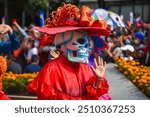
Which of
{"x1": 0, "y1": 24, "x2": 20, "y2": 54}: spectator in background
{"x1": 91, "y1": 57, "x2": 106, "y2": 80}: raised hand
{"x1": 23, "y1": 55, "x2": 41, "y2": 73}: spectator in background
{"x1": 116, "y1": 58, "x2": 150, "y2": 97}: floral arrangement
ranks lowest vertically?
{"x1": 116, "y1": 58, "x2": 150, "y2": 97}: floral arrangement

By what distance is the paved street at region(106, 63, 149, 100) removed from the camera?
8.17 metres

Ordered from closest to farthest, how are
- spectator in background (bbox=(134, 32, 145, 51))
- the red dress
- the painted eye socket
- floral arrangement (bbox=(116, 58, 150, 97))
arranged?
the red dress
the painted eye socket
floral arrangement (bbox=(116, 58, 150, 97))
spectator in background (bbox=(134, 32, 145, 51))

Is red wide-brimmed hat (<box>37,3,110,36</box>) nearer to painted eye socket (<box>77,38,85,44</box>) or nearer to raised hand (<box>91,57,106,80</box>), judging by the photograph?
painted eye socket (<box>77,38,85,44</box>)

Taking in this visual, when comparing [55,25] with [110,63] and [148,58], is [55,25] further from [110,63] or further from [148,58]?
[148,58]

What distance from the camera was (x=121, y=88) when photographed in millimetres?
8727

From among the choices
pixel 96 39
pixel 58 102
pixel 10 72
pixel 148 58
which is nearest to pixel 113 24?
pixel 148 58

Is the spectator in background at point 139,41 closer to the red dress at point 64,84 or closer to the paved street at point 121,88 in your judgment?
the paved street at point 121,88

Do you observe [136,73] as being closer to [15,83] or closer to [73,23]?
[15,83]

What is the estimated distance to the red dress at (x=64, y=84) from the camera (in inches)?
180

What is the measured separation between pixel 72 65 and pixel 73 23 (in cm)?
40

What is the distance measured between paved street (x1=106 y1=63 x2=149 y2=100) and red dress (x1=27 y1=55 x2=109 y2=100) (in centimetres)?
343

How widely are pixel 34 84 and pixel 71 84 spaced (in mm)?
339

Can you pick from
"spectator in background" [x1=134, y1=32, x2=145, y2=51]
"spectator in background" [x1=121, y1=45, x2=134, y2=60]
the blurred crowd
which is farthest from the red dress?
"spectator in background" [x1=134, y1=32, x2=145, y2=51]

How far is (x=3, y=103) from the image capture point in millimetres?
4035
